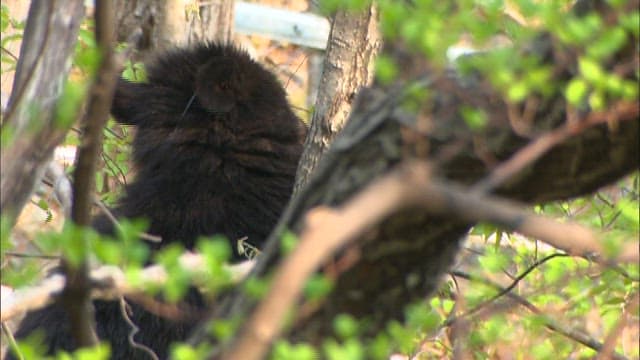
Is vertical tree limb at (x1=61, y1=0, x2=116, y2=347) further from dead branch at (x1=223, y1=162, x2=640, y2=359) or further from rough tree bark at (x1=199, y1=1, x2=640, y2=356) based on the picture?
dead branch at (x1=223, y1=162, x2=640, y2=359)

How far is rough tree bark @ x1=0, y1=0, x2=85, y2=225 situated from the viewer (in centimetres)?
217

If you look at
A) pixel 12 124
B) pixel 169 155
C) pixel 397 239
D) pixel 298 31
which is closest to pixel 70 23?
pixel 12 124

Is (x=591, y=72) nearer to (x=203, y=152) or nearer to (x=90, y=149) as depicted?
(x=90, y=149)

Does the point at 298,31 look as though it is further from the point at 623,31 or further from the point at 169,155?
the point at 623,31

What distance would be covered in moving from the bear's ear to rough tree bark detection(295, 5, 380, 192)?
89cm

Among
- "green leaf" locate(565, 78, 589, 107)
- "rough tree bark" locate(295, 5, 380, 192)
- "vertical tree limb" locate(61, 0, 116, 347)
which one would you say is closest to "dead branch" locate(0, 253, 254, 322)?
"vertical tree limb" locate(61, 0, 116, 347)

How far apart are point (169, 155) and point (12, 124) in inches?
102

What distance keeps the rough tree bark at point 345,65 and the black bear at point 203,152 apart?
0.51 m

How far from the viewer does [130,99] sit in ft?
16.1

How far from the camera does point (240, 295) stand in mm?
2191

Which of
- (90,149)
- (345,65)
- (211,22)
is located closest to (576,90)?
(90,149)

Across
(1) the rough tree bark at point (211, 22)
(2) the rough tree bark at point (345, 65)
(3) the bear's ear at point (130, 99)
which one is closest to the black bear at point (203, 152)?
(3) the bear's ear at point (130, 99)

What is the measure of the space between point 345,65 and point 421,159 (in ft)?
7.06

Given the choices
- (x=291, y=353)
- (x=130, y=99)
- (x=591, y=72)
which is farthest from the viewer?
(x=130, y=99)
